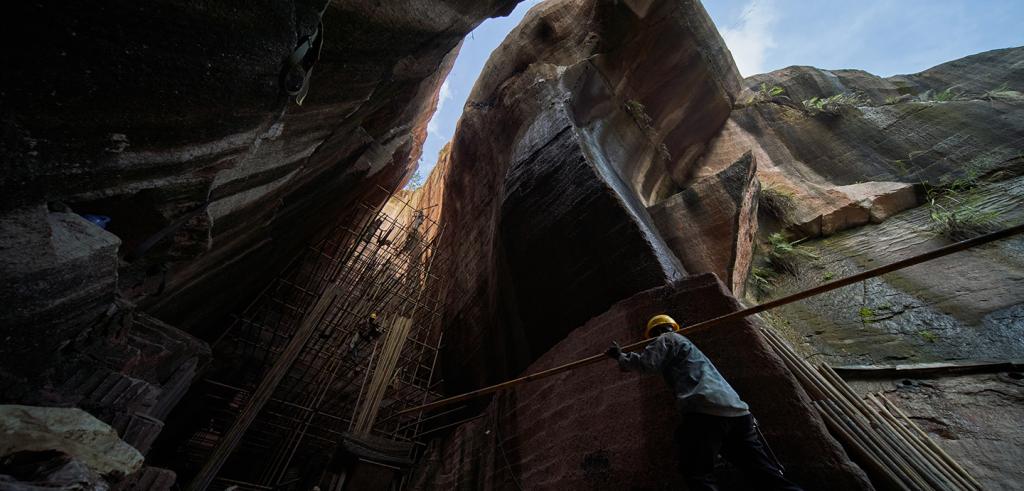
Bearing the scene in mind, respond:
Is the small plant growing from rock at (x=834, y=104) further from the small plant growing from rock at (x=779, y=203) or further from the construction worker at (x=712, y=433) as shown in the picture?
the construction worker at (x=712, y=433)

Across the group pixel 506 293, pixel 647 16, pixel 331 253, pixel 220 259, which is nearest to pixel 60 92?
pixel 220 259

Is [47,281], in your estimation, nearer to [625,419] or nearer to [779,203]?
[625,419]

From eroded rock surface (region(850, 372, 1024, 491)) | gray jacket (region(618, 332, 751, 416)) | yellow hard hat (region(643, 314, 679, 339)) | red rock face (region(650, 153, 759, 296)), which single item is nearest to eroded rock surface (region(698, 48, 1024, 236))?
red rock face (region(650, 153, 759, 296))

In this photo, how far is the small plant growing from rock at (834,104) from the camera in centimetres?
977

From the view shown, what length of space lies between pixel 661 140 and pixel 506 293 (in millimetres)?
5146

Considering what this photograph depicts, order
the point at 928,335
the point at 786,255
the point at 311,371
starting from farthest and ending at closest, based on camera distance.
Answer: the point at 311,371
the point at 786,255
the point at 928,335

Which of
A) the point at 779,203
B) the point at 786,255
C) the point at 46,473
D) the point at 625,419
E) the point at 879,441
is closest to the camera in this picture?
the point at 46,473

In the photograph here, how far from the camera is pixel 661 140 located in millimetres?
8578

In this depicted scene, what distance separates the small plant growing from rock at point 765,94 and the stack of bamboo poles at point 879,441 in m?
9.37

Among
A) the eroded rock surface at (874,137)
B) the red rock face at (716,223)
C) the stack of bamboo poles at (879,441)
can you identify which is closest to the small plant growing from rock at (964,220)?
the eroded rock surface at (874,137)

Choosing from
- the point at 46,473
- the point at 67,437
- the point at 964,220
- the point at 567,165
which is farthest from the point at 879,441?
the point at 964,220

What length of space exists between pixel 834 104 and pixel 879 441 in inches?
398

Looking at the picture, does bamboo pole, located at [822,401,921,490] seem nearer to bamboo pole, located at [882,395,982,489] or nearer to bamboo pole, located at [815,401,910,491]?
bamboo pole, located at [815,401,910,491]

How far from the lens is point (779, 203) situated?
8375mm
